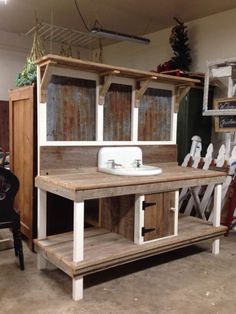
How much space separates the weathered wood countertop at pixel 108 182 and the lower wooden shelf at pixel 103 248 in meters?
0.44

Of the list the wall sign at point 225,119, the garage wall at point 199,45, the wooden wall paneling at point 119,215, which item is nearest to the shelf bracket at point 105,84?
the wooden wall paneling at point 119,215

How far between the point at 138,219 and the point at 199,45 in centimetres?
325

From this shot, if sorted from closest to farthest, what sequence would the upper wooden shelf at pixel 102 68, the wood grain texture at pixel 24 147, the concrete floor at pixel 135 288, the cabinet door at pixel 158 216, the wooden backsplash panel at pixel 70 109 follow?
the concrete floor at pixel 135 288
the upper wooden shelf at pixel 102 68
the cabinet door at pixel 158 216
the wooden backsplash panel at pixel 70 109
the wood grain texture at pixel 24 147

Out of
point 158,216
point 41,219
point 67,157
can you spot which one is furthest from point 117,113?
point 41,219

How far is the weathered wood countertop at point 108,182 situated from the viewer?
2.24 m

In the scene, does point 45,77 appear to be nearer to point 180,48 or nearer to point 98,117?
point 98,117

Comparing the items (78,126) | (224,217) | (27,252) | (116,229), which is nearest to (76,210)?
(116,229)

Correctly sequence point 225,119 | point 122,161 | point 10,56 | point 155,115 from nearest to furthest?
point 122,161, point 155,115, point 225,119, point 10,56

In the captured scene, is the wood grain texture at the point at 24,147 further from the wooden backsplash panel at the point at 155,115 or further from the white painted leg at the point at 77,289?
the wooden backsplash panel at the point at 155,115

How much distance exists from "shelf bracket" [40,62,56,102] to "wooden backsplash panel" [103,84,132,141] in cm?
63

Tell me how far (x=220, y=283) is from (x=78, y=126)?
175 cm

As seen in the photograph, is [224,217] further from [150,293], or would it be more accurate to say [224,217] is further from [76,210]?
[76,210]

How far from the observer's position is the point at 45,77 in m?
2.55

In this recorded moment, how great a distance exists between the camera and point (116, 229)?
9.43 feet
